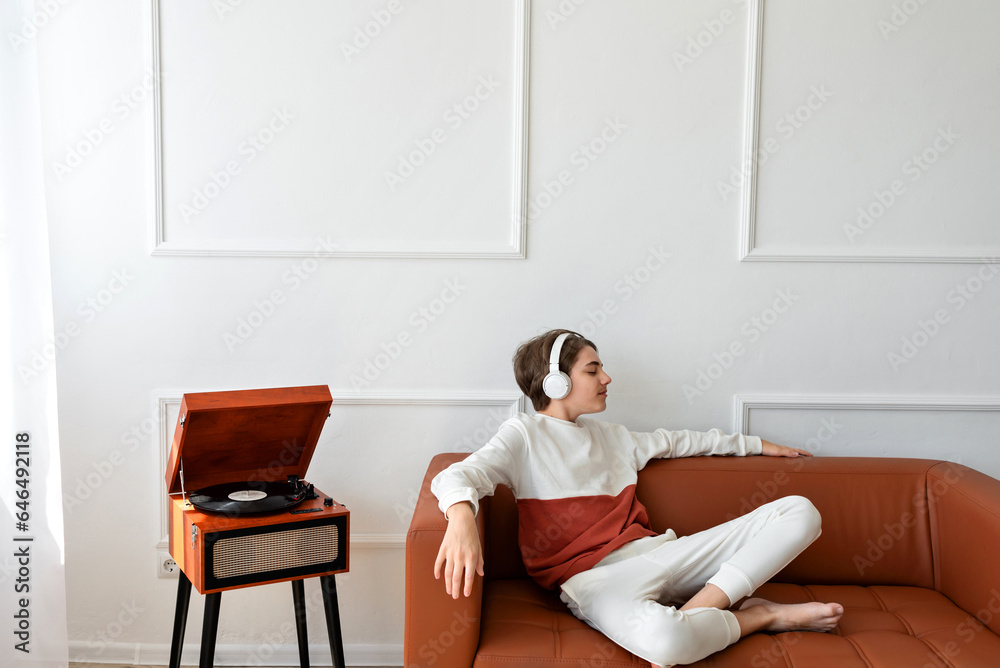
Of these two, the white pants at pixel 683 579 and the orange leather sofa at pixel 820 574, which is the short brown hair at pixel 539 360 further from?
the white pants at pixel 683 579

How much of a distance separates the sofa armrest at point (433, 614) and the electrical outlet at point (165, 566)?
1075mm

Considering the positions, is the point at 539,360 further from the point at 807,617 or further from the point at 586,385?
the point at 807,617

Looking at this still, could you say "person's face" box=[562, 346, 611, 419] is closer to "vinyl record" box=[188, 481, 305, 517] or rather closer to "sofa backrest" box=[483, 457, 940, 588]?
"sofa backrest" box=[483, 457, 940, 588]

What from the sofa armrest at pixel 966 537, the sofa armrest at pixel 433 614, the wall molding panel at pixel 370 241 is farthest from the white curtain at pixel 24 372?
the sofa armrest at pixel 966 537

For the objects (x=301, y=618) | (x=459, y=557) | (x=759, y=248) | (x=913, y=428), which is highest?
(x=759, y=248)

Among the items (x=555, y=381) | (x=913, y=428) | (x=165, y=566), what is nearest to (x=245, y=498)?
(x=165, y=566)

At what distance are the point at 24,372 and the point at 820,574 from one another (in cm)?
210

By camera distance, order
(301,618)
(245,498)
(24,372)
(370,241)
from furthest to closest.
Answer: (370,241)
(301,618)
(245,498)
(24,372)

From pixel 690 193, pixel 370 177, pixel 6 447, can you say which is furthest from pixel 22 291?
pixel 690 193

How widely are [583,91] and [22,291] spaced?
5.25ft

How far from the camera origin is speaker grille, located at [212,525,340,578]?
1.72 meters

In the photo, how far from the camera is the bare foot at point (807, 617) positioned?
1.74 metres

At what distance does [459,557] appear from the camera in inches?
61.1

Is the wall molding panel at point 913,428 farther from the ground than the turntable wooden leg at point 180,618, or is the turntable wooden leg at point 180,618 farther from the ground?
the wall molding panel at point 913,428
